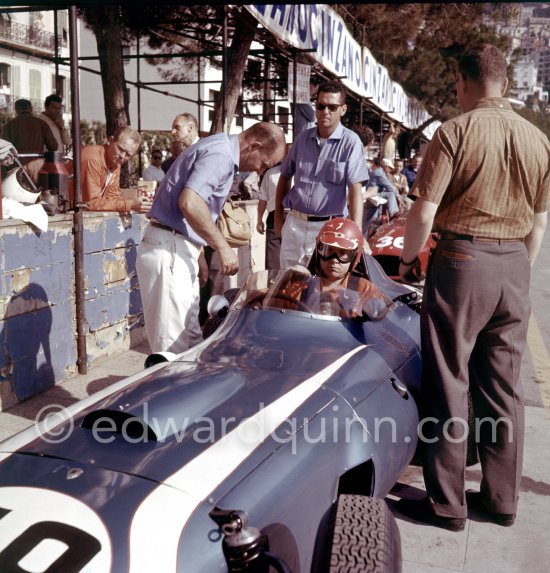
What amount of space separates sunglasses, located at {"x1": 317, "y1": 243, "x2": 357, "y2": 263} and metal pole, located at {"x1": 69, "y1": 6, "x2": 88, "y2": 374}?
2198 mm

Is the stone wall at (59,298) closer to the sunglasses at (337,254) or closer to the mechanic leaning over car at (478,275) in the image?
the sunglasses at (337,254)

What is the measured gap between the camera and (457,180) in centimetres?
323

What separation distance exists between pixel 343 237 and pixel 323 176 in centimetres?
148

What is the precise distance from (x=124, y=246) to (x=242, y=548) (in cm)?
431

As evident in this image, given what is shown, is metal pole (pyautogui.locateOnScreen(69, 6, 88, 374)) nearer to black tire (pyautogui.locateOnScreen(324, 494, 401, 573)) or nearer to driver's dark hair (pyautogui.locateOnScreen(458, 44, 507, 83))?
driver's dark hair (pyautogui.locateOnScreen(458, 44, 507, 83))

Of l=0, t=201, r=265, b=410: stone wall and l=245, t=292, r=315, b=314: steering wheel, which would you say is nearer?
l=245, t=292, r=315, b=314: steering wheel

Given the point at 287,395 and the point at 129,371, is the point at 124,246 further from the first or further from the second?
the point at 287,395

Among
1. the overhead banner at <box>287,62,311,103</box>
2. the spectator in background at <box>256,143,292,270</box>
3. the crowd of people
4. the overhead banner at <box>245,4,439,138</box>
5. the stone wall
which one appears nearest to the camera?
the crowd of people

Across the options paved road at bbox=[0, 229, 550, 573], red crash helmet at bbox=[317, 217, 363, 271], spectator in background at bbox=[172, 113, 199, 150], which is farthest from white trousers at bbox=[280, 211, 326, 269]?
spectator in background at bbox=[172, 113, 199, 150]

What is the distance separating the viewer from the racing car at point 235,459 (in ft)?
Result: 6.24

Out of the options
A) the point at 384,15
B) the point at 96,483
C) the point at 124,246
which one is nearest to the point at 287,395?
the point at 96,483

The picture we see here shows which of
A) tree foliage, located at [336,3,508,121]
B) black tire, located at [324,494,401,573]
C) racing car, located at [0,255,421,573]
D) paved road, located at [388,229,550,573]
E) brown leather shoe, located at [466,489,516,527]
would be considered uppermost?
tree foliage, located at [336,3,508,121]

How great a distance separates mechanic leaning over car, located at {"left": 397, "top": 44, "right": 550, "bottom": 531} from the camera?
10.5 ft

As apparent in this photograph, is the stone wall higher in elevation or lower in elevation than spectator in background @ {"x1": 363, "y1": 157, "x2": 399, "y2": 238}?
lower
